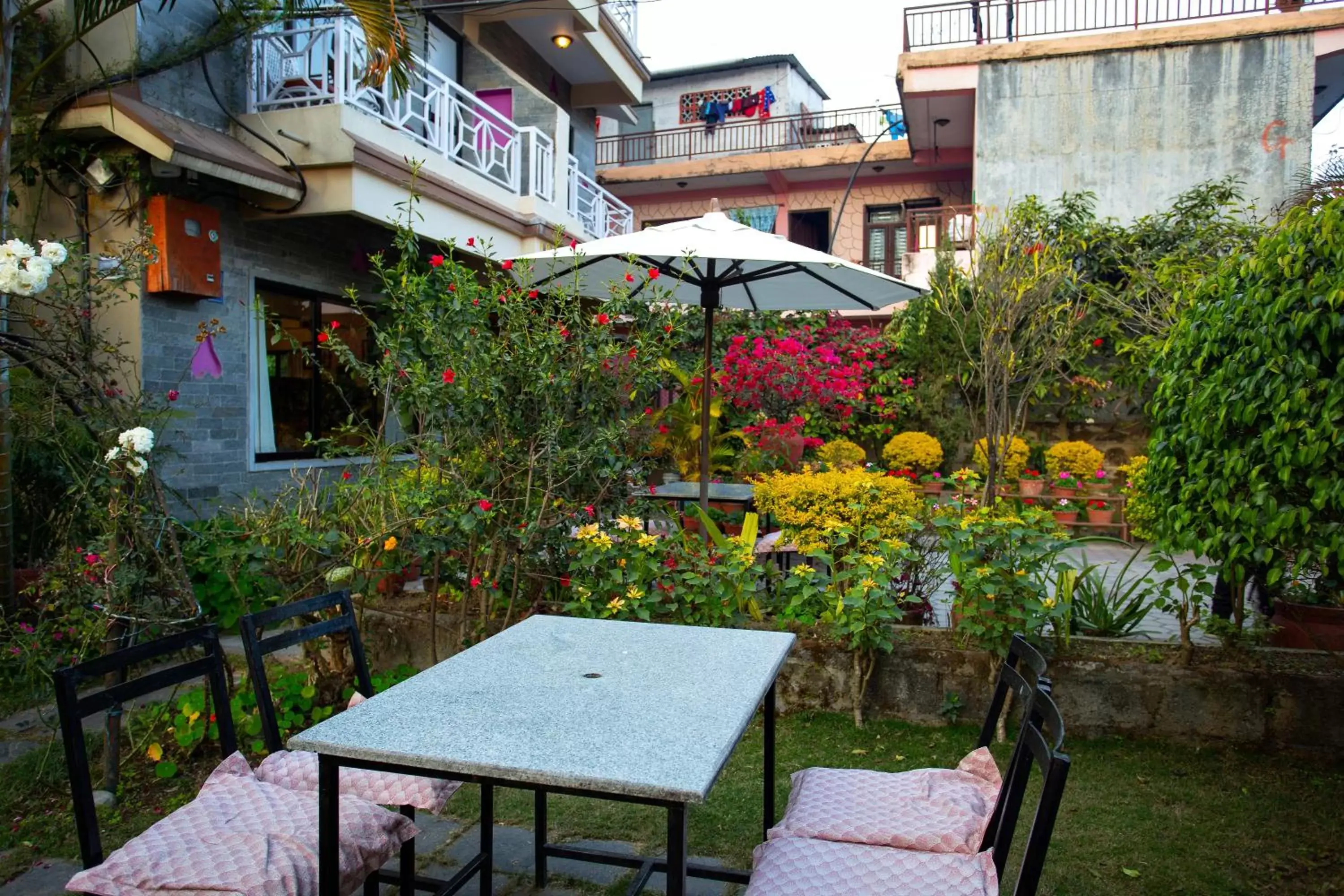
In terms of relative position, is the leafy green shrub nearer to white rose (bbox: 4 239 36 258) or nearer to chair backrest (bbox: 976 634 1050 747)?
chair backrest (bbox: 976 634 1050 747)

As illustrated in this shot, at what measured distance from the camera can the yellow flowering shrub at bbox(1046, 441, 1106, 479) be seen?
1106 cm

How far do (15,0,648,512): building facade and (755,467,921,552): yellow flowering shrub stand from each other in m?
2.16

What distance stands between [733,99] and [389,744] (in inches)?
874

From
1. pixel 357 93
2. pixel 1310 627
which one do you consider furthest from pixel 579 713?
pixel 357 93

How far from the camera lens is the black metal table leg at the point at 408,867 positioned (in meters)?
2.71

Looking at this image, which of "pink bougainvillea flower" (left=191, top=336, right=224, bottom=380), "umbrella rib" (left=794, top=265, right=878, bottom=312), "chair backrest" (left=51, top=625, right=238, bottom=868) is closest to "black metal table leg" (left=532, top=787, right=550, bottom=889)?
"chair backrest" (left=51, top=625, right=238, bottom=868)

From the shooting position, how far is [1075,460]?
36.6 ft

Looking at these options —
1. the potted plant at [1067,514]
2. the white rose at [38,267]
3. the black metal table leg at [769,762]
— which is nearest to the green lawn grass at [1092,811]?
the black metal table leg at [769,762]

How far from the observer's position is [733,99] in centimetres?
2220

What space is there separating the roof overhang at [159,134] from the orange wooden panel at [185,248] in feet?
1.10

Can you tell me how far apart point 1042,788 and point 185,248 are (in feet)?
22.1

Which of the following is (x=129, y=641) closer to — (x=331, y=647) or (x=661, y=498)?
(x=331, y=647)

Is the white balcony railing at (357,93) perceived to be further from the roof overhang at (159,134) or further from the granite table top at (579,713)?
the granite table top at (579,713)

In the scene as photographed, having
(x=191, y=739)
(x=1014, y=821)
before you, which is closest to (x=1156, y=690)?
(x=1014, y=821)
